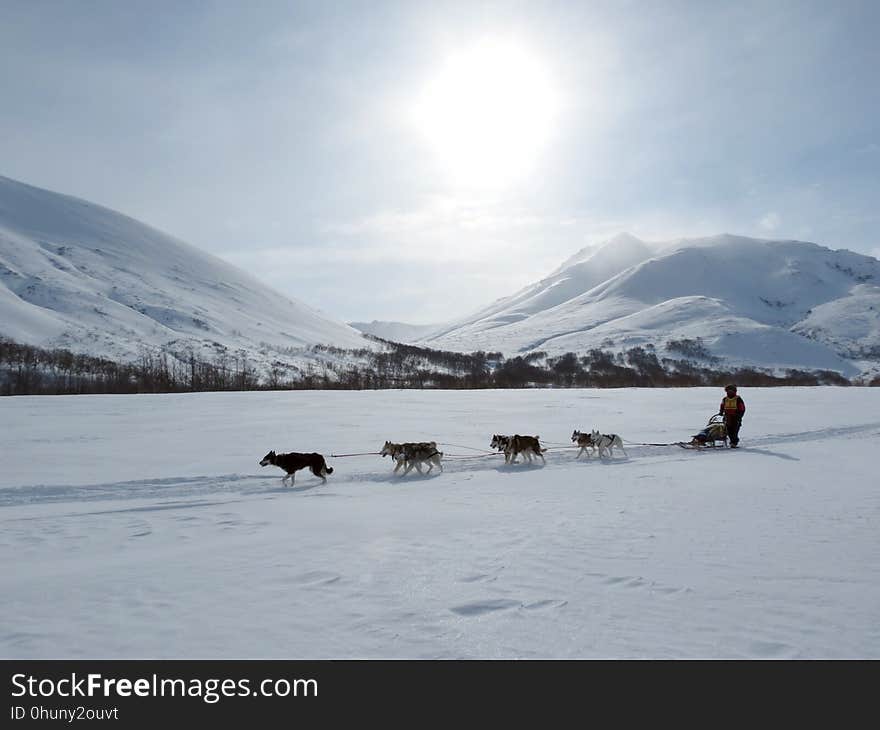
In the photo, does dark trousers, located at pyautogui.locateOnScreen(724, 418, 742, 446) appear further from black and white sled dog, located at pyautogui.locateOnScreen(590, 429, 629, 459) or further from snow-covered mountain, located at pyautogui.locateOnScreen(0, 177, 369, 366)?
snow-covered mountain, located at pyautogui.locateOnScreen(0, 177, 369, 366)

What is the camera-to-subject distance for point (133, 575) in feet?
18.8

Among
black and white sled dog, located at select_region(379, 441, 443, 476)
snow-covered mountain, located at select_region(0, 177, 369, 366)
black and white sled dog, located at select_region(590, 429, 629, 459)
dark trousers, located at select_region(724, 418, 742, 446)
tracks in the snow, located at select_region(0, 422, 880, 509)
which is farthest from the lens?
snow-covered mountain, located at select_region(0, 177, 369, 366)

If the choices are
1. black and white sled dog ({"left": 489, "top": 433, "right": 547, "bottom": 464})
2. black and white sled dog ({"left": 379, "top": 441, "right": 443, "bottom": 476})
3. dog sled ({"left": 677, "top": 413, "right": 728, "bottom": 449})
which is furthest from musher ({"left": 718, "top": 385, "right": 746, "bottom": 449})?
black and white sled dog ({"left": 379, "top": 441, "right": 443, "bottom": 476})

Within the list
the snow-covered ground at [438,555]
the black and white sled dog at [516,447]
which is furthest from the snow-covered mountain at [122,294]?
the black and white sled dog at [516,447]

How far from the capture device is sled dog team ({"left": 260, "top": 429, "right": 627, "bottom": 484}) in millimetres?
11031

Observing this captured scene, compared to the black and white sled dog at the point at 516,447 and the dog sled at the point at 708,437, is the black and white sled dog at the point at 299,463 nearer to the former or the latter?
the black and white sled dog at the point at 516,447

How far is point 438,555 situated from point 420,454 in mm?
5820

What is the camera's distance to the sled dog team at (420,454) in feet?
36.2

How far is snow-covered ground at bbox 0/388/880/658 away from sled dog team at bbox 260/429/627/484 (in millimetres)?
417

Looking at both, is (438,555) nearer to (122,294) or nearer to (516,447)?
(516,447)

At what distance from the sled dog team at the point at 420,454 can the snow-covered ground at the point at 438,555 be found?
0.42 meters

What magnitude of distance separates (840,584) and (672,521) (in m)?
2.54
